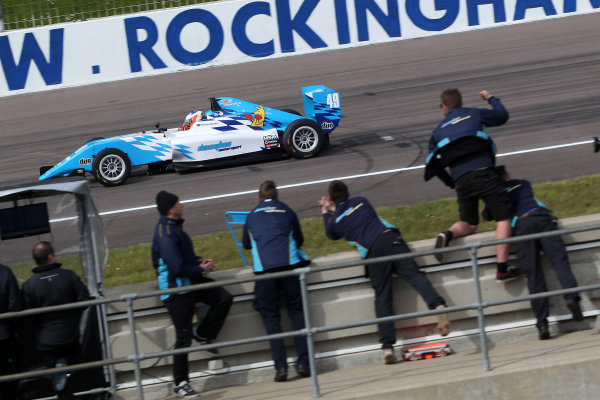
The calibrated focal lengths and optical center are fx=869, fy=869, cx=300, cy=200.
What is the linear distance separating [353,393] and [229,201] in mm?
6349

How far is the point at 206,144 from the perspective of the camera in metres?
14.4

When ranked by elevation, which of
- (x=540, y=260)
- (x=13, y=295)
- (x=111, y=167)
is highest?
(x=111, y=167)

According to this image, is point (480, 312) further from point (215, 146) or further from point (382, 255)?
point (215, 146)

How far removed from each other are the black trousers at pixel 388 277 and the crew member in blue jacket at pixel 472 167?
1.14ft

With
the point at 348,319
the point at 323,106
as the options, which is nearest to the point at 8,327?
the point at 348,319

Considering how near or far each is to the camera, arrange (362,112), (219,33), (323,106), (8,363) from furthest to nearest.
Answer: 1. (219,33)
2. (362,112)
3. (323,106)
4. (8,363)

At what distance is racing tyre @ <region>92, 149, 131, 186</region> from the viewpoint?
563 inches

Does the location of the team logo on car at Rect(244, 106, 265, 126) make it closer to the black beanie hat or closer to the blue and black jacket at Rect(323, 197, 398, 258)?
the blue and black jacket at Rect(323, 197, 398, 258)

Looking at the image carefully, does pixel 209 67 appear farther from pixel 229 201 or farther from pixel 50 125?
pixel 229 201

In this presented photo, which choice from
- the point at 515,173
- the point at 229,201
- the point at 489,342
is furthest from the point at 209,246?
the point at 515,173

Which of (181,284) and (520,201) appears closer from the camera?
(181,284)

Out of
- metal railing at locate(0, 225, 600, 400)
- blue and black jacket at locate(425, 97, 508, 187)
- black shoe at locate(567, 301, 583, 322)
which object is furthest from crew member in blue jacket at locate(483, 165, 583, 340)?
metal railing at locate(0, 225, 600, 400)

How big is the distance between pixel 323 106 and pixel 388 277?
7.87 metres

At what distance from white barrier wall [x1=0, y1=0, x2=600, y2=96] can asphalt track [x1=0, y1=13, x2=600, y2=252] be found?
43 centimetres
